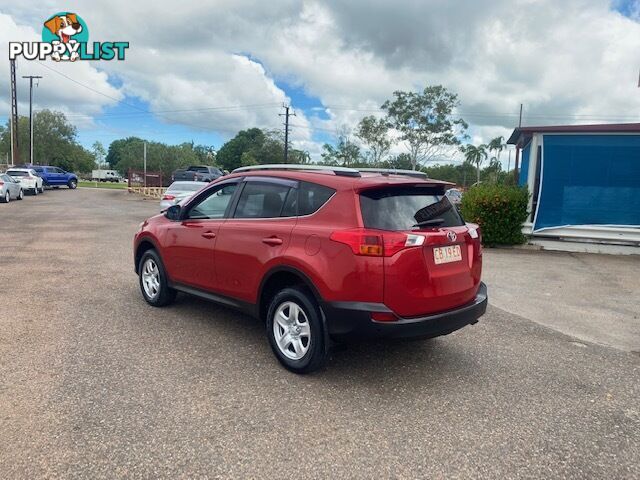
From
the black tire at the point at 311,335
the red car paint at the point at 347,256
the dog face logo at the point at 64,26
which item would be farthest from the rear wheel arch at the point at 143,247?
the dog face logo at the point at 64,26

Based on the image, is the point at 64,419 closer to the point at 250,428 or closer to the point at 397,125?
the point at 250,428

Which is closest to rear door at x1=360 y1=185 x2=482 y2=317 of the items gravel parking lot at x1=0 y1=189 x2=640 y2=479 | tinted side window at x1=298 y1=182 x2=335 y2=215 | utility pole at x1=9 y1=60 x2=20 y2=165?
tinted side window at x1=298 y1=182 x2=335 y2=215

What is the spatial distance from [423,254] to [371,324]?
0.64 metres

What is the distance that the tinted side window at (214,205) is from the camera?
4.93m

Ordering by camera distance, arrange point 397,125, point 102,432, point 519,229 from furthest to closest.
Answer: point 397,125 → point 519,229 → point 102,432

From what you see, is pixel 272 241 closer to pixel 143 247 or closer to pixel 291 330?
pixel 291 330

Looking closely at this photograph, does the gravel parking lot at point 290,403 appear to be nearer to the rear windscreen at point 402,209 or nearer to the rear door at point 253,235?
the rear door at point 253,235

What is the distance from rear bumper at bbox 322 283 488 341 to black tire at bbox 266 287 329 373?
0.35ft

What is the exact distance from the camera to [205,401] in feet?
11.4

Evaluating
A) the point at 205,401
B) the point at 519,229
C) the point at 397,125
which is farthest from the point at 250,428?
the point at 397,125

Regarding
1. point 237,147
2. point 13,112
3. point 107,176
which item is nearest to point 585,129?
point 13,112

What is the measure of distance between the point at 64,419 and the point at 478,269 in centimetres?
332

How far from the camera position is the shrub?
11.6 meters

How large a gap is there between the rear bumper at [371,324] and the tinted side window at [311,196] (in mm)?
808
